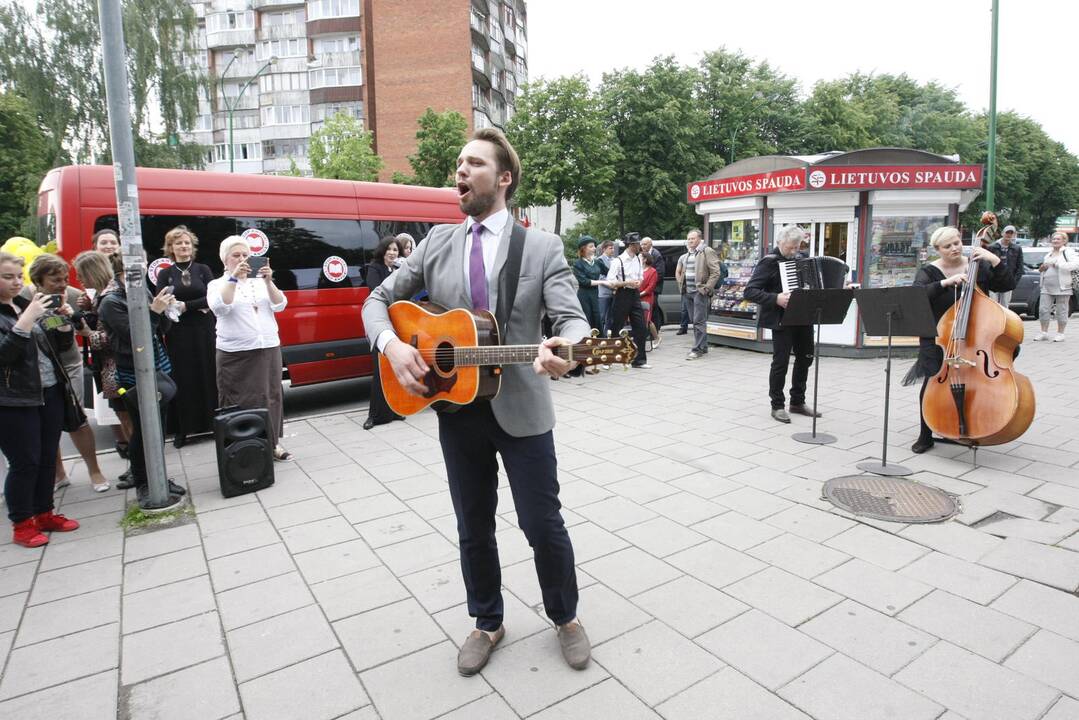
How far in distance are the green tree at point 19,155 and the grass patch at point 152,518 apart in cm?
2962

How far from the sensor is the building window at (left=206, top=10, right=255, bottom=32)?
5022 cm

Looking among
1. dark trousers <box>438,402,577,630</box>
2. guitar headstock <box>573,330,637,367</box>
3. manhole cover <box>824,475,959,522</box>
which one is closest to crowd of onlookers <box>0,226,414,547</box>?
dark trousers <box>438,402,577,630</box>

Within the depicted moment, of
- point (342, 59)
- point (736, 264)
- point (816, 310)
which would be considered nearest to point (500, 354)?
point (816, 310)

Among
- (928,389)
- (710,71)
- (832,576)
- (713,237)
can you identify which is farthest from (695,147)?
(832,576)

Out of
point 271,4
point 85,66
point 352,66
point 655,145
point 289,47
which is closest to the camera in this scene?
point 85,66

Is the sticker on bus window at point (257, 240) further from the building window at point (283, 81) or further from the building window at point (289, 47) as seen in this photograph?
the building window at point (289, 47)

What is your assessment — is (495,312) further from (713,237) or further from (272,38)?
(272,38)

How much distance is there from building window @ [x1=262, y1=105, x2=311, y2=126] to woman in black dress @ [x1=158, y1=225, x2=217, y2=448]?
148 feet

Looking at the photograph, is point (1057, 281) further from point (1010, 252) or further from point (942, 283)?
point (942, 283)

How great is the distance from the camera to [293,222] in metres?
7.89

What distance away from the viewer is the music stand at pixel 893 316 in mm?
5148

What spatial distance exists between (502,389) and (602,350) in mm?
471

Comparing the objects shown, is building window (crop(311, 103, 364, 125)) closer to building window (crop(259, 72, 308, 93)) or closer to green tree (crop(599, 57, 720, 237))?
building window (crop(259, 72, 308, 93))

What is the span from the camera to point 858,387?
28.3ft
